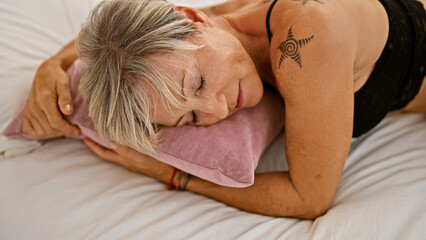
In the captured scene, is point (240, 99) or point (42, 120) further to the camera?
point (42, 120)

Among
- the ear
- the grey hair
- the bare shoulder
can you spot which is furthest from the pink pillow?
the ear

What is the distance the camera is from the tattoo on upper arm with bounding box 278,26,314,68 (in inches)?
44.1

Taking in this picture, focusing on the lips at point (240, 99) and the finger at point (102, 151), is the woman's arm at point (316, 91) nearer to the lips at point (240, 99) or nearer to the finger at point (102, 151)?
the lips at point (240, 99)

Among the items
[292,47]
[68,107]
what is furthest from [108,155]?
[292,47]

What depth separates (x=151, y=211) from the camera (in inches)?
50.6

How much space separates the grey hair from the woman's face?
0.03 meters

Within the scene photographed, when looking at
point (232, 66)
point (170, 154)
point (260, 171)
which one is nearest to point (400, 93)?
point (260, 171)

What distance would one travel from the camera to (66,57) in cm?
165

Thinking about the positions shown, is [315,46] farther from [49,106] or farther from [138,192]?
[49,106]

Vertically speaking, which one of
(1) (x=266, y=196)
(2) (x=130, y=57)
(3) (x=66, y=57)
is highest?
(2) (x=130, y=57)

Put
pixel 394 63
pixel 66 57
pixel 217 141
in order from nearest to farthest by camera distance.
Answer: pixel 217 141, pixel 394 63, pixel 66 57

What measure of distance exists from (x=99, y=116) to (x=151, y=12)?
418 mm

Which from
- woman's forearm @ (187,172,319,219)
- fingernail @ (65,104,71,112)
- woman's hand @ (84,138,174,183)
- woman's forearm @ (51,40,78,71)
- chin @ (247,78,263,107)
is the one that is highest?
woman's forearm @ (51,40,78,71)

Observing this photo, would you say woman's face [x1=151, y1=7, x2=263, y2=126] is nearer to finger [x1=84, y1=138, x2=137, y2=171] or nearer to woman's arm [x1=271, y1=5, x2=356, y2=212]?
woman's arm [x1=271, y1=5, x2=356, y2=212]
